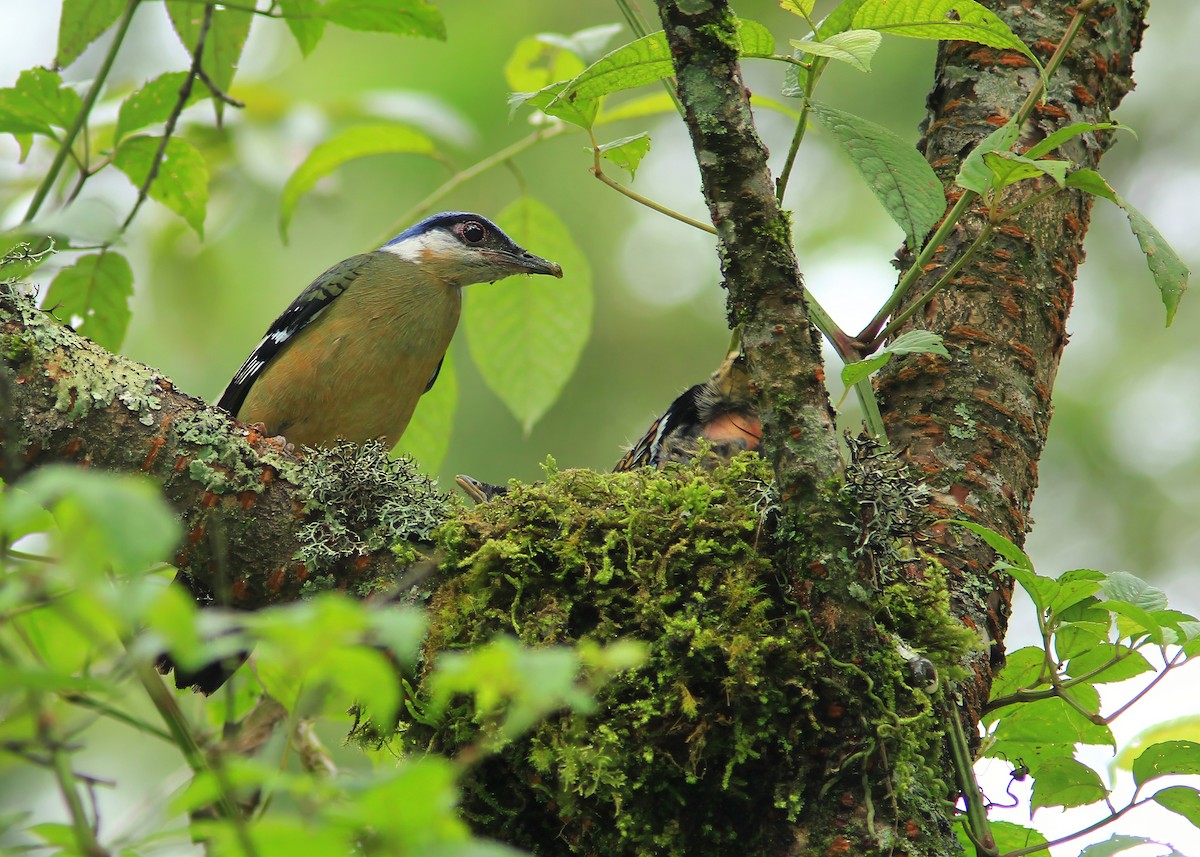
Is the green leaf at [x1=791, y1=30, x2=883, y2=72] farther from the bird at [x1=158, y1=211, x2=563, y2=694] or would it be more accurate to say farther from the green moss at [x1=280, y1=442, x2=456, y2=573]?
the bird at [x1=158, y1=211, x2=563, y2=694]

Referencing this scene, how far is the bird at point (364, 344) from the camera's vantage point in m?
4.84

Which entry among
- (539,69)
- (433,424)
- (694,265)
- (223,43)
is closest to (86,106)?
(223,43)

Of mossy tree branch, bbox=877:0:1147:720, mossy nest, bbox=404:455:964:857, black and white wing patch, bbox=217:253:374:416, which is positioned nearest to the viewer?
mossy nest, bbox=404:455:964:857

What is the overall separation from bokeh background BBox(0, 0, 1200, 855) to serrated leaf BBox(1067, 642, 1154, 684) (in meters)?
5.41

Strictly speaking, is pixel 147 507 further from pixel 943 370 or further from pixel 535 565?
pixel 943 370

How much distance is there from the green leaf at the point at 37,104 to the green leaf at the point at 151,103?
0.12 m

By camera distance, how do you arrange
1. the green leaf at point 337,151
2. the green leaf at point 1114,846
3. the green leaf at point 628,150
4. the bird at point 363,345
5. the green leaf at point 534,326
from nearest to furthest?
the green leaf at point 1114,846 < the green leaf at point 628,150 < the green leaf at point 337,151 < the green leaf at point 534,326 < the bird at point 363,345

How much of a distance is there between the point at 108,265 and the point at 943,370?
2.59 meters

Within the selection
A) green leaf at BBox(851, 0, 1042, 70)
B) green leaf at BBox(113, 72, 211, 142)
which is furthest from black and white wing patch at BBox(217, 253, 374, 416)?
green leaf at BBox(851, 0, 1042, 70)

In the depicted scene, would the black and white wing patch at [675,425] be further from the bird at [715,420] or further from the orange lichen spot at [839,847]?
the orange lichen spot at [839,847]

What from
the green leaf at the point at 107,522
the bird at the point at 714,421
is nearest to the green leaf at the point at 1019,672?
the bird at the point at 714,421

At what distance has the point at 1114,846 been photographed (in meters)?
2.22

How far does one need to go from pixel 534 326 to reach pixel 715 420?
81 centimetres

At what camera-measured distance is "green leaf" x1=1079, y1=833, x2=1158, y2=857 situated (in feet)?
7.23
